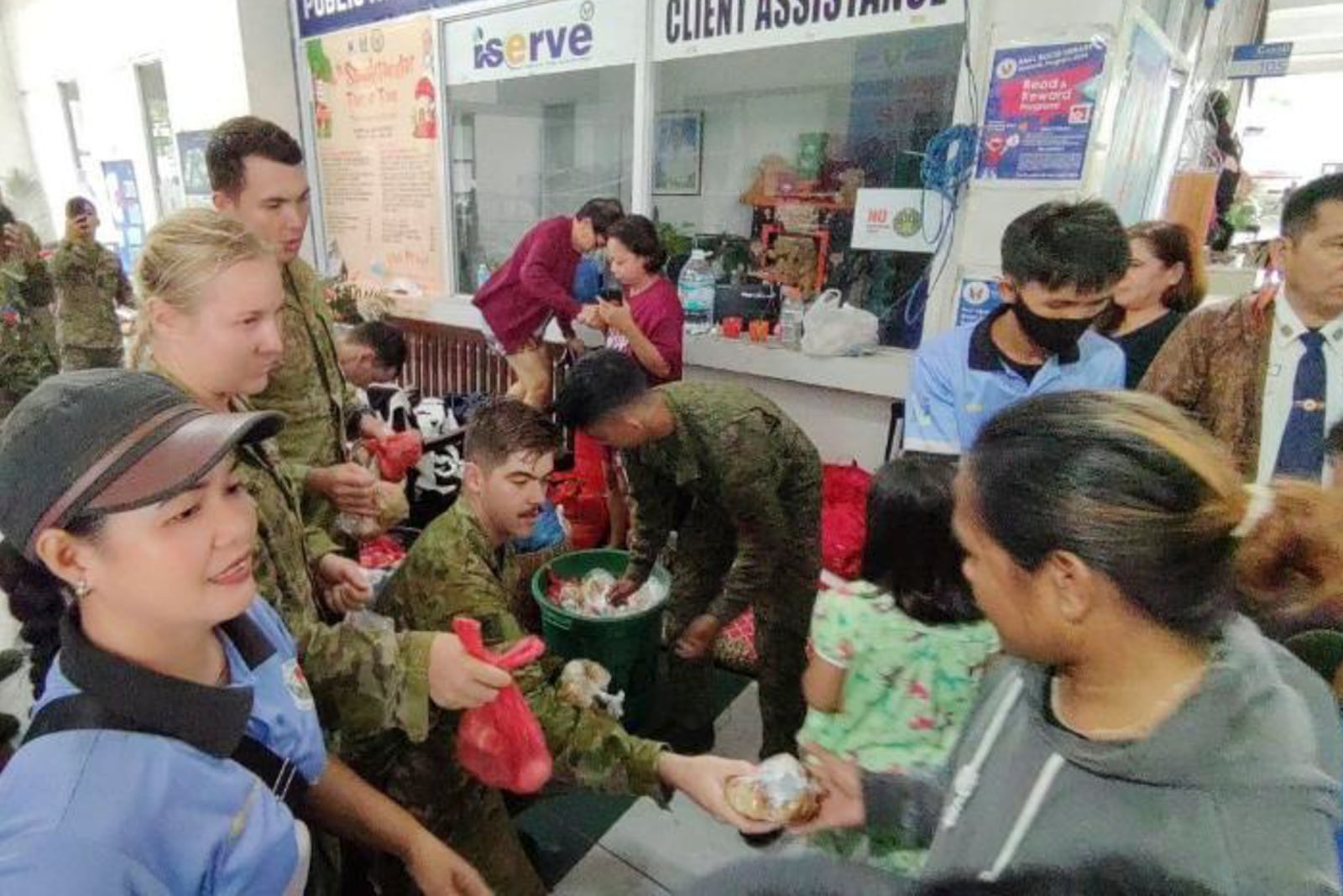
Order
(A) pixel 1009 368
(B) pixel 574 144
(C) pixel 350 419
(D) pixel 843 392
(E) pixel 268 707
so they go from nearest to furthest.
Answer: (E) pixel 268 707, (A) pixel 1009 368, (C) pixel 350 419, (D) pixel 843 392, (B) pixel 574 144

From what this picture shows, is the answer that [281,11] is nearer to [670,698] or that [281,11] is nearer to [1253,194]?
[670,698]

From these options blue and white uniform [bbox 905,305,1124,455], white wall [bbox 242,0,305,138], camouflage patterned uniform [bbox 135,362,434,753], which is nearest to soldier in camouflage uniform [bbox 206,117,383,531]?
camouflage patterned uniform [bbox 135,362,434,753]

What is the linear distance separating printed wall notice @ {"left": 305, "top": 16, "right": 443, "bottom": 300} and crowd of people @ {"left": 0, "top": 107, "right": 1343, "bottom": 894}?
126 inches

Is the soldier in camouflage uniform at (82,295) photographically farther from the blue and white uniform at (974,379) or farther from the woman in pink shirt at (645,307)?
the blue and white uniform at (974,379)

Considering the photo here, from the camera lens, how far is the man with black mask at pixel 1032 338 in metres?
1.66

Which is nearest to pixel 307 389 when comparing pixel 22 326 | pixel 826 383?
pixel 826 383

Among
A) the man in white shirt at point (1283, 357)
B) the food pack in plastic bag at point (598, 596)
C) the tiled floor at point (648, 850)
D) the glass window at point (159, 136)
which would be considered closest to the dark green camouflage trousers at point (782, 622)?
the food pack in plastic bag at point (598, 596)

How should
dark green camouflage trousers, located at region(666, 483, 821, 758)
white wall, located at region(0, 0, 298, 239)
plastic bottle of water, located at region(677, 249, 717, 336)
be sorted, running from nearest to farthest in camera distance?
dark green camouflage trousers, located at region(666, 483, 821, 758), plastic bottle of water, located at region(677, 249, 717, 336), white wall, located at region(0, 0, 298, 239)

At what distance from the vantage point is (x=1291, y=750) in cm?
66

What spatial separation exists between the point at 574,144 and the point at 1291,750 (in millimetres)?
4933

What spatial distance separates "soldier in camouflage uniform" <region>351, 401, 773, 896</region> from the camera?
1448 mm

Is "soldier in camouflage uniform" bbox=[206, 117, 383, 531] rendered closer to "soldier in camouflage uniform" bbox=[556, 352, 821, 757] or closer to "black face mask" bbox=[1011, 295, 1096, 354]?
"soldier in camouflage uniform" bbox=[556, 352, 821, 757]

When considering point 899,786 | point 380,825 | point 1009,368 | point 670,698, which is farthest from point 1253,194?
point 380,825

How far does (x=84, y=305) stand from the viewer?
4.82 meters
